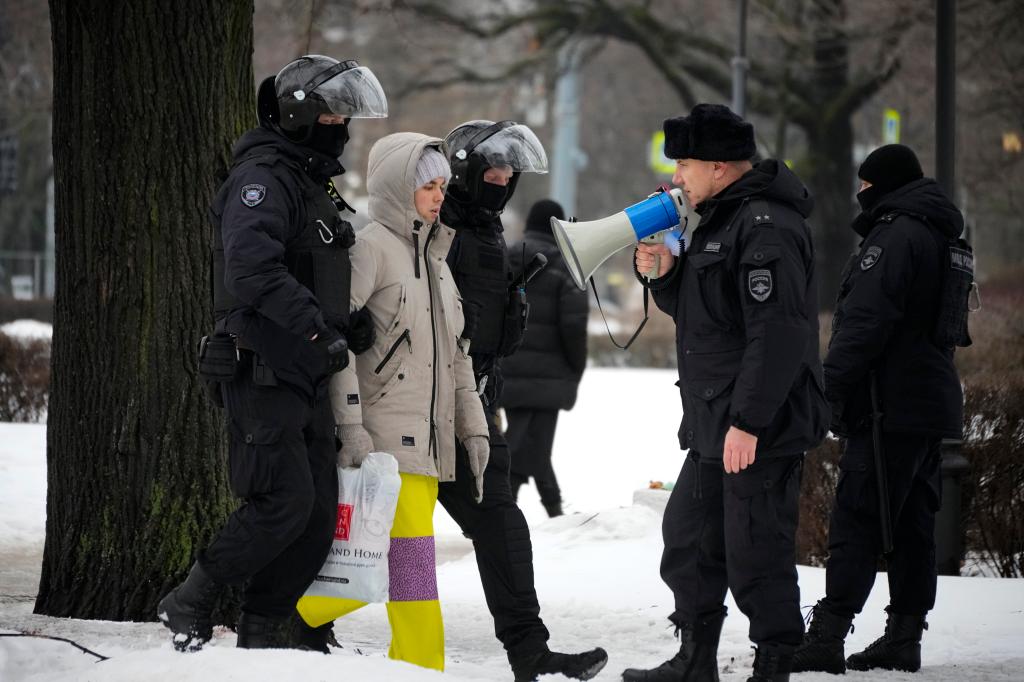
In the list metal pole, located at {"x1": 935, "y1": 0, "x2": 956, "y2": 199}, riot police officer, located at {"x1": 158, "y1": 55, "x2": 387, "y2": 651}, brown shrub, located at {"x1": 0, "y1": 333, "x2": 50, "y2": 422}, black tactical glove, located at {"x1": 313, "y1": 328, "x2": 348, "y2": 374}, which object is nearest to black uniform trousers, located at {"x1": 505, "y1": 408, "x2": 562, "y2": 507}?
metal pole, located at {"x1": 935, "y1": 0, "x2": 956, "y2": 199}

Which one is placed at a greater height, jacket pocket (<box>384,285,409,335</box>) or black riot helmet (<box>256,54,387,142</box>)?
black riot helmet (<box>256,54,387,142</box>)

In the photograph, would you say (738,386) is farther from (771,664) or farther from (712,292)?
(771,664)

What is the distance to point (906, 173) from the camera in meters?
5.47

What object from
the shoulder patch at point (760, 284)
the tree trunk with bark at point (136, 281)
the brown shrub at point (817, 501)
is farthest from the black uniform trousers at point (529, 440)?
the shoulder patch at point (760, 284)

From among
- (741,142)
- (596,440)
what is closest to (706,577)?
(741,142)

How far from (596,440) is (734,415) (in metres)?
9.24

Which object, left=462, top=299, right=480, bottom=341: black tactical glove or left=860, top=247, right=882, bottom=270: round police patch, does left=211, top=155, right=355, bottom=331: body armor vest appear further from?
left=860, top=247, right=882, bottom=270: round police patch

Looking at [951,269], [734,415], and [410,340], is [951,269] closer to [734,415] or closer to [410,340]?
[734,415]

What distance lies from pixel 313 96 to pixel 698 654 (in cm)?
214

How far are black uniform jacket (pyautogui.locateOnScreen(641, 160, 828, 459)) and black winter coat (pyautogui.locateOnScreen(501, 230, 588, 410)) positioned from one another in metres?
3.71

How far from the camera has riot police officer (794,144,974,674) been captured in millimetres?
5230

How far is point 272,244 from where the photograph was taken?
4.23 meters

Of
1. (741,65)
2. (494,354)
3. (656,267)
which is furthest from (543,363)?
(741,65)

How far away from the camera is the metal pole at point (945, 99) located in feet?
24.1
